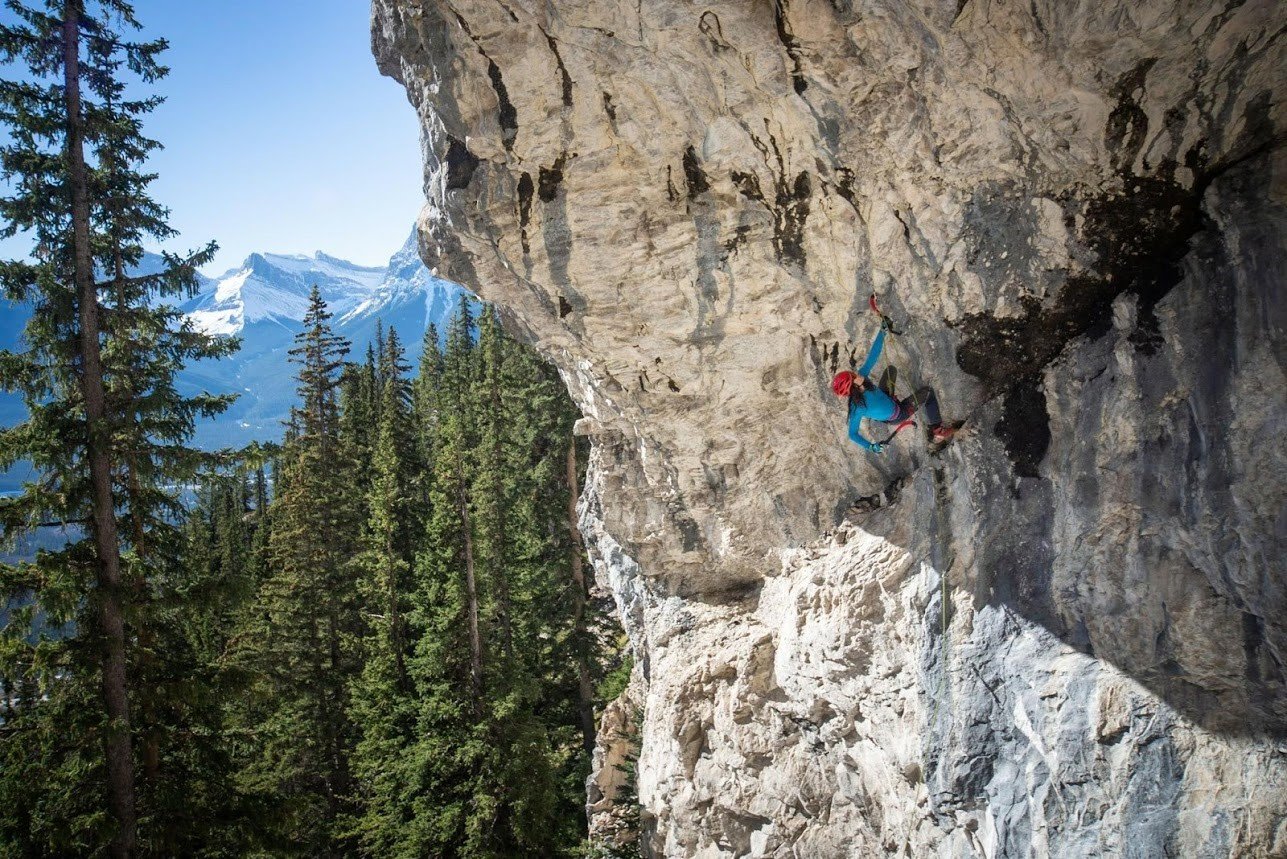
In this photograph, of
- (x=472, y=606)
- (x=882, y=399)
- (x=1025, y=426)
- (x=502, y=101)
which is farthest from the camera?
(x=472, y=606)

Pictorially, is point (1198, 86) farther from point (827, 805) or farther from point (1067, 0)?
point (827, 805)

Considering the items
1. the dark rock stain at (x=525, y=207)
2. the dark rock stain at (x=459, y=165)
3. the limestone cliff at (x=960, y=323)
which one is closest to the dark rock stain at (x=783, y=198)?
the limestone cliff at (x=960, y=323)

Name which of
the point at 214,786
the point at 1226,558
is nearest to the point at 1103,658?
the point at 1226,558

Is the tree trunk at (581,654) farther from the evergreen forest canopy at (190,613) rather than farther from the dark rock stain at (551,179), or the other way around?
the dark rock stain at (551,179)

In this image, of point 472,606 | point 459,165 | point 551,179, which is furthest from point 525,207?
point 472,606

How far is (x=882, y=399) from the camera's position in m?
7.09

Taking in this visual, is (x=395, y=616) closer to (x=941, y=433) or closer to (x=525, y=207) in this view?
(x=525, y=207)

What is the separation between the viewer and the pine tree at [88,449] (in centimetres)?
810

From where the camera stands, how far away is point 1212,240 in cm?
523

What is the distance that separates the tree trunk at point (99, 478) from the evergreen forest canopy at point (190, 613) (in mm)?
29

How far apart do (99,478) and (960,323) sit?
10454 mm

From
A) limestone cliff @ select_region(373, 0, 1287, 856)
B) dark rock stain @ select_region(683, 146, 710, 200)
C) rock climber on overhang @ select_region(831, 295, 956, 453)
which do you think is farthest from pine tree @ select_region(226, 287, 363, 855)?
rock climber on overhang @ select_region(831, 295, 956, 453)

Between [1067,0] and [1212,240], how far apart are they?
84.5 inches

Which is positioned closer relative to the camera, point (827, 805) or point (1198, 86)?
point (1198, 86)
